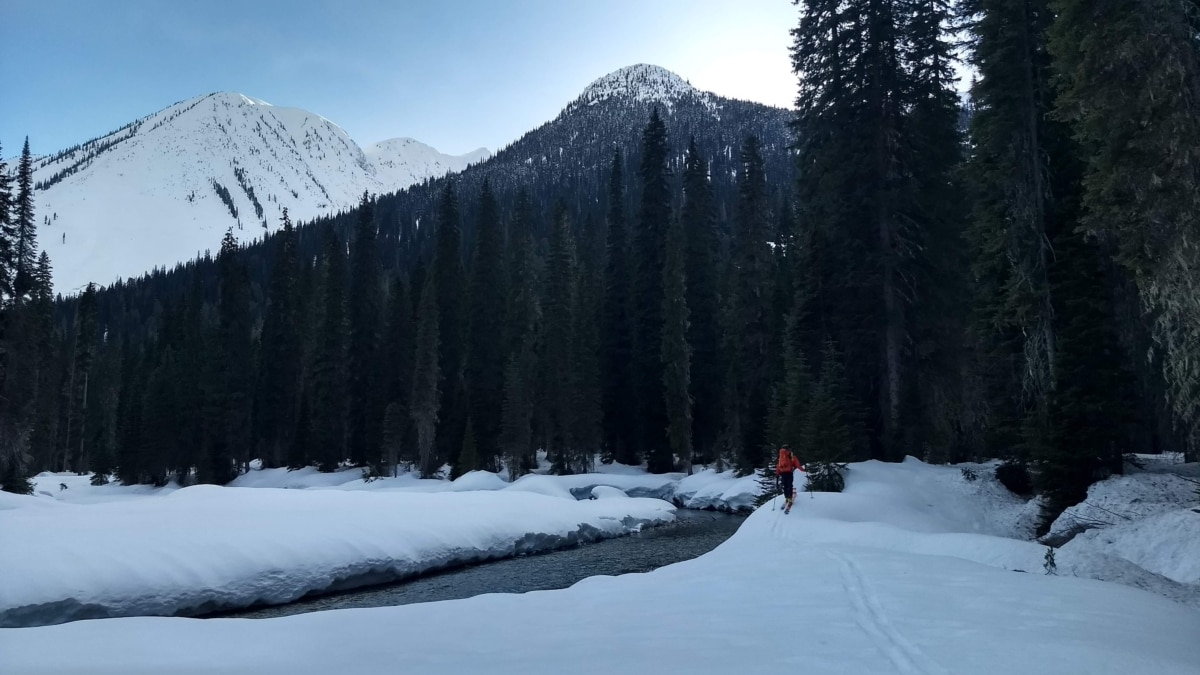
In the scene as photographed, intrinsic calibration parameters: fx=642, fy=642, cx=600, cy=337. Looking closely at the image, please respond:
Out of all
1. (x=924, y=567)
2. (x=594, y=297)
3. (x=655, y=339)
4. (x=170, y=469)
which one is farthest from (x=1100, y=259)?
(x=170, y=469)

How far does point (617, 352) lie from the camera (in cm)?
5162

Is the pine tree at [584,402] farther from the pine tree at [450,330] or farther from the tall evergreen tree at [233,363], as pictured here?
the tall evergreen tree at [233,363]

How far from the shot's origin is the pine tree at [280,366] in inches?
2457

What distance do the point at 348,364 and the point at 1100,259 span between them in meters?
54.7

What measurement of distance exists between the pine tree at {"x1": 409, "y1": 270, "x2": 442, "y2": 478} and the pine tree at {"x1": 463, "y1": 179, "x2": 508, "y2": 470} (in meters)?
3.44

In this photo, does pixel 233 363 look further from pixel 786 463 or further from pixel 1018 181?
pixel 1018 181

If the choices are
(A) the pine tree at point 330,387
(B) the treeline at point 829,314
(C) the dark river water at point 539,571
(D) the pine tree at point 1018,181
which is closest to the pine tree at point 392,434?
(B) the treeline at point 829,314

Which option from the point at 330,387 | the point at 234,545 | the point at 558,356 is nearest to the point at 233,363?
the point at 330,387

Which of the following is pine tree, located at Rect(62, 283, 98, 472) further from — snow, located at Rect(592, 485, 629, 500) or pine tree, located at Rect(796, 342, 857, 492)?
pine tree, located at Rect(796, 342, 857, 492)

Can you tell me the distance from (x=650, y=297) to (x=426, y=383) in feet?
61.1

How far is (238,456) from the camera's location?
6006 centimetres

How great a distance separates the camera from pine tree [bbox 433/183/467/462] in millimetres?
53469

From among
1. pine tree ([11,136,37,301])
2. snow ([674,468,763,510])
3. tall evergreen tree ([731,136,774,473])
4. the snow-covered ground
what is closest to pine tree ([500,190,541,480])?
snow ([674,468,763,510])

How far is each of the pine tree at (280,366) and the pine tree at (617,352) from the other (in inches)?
1250
